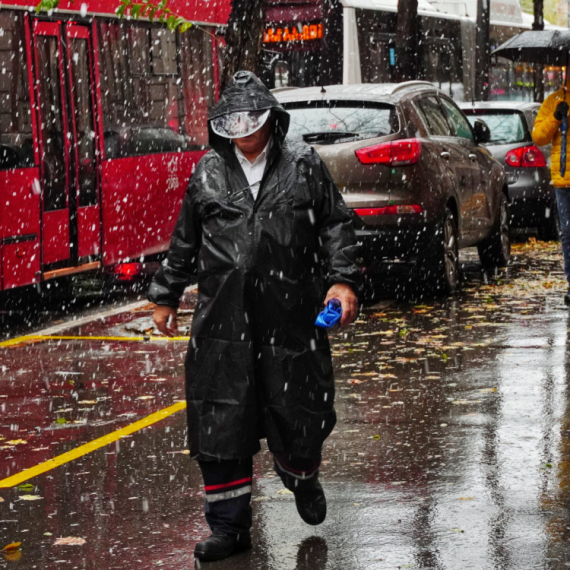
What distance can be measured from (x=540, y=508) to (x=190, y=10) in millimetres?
10397

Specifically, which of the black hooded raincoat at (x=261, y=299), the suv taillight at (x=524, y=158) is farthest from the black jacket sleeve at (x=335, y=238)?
the suv taillight at (x=524, y=158)

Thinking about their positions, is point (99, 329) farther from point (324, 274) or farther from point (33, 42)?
point (324, 274)

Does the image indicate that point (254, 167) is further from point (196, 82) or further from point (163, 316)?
point (196, 82)

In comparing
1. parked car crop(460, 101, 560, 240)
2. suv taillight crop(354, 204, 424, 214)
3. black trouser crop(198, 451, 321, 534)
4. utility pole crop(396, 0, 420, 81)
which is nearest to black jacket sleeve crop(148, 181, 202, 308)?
black trouser crop(198, 451, 321, 534)

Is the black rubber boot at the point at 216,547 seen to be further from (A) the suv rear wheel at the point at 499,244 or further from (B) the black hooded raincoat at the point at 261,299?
(A) the suv rear wheel at the point at 499,244

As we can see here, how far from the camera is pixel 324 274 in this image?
208 inches

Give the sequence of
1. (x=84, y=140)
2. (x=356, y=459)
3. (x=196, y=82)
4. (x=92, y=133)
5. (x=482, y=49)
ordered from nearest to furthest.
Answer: (x=356, y=459) → (x=84, y=140) → (x=92, y=133) → (x=196, y=82) → (x=482, y=49)

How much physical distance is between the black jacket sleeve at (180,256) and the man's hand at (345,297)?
577 mm

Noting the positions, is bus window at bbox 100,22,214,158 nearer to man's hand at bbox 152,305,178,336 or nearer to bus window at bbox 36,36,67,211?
bus window at bbox 36,36,67,211

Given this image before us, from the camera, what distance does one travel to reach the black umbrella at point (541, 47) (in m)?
12.2

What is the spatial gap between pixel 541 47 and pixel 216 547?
329 inches

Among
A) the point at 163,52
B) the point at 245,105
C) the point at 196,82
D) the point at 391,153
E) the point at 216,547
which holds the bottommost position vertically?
the point at 216,547

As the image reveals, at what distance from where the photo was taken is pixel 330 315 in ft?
16.2

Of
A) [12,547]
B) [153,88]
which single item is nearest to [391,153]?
[153,88]
